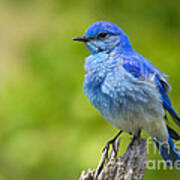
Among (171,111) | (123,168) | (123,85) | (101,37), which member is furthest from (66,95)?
(123,168)

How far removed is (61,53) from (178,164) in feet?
6.46

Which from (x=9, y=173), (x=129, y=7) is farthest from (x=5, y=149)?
(x=129, y=7)

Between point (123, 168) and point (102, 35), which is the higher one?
point (102, 35)

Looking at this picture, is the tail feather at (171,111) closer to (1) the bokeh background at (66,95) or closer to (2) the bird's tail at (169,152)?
(2) the bird's tail at (169,152)

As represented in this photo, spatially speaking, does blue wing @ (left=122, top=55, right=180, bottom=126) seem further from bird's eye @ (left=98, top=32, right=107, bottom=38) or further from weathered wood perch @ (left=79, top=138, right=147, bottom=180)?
weathered wood perch @ (left=79, top=138, right=147, bottom=180)

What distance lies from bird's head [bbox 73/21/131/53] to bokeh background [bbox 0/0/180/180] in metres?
0.97

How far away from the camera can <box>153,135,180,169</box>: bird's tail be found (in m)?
5.66

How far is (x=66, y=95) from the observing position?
6.43 metres

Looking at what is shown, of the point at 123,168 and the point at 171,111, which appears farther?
the point at 171,111

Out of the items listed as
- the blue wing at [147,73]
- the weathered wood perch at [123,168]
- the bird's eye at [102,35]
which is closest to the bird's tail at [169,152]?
the blue wing at [147,73]

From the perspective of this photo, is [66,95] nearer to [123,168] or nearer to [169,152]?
[169,152]

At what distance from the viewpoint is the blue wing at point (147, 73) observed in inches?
209

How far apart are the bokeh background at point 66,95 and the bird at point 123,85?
0.71 metres

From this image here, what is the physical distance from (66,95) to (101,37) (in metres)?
1.20
